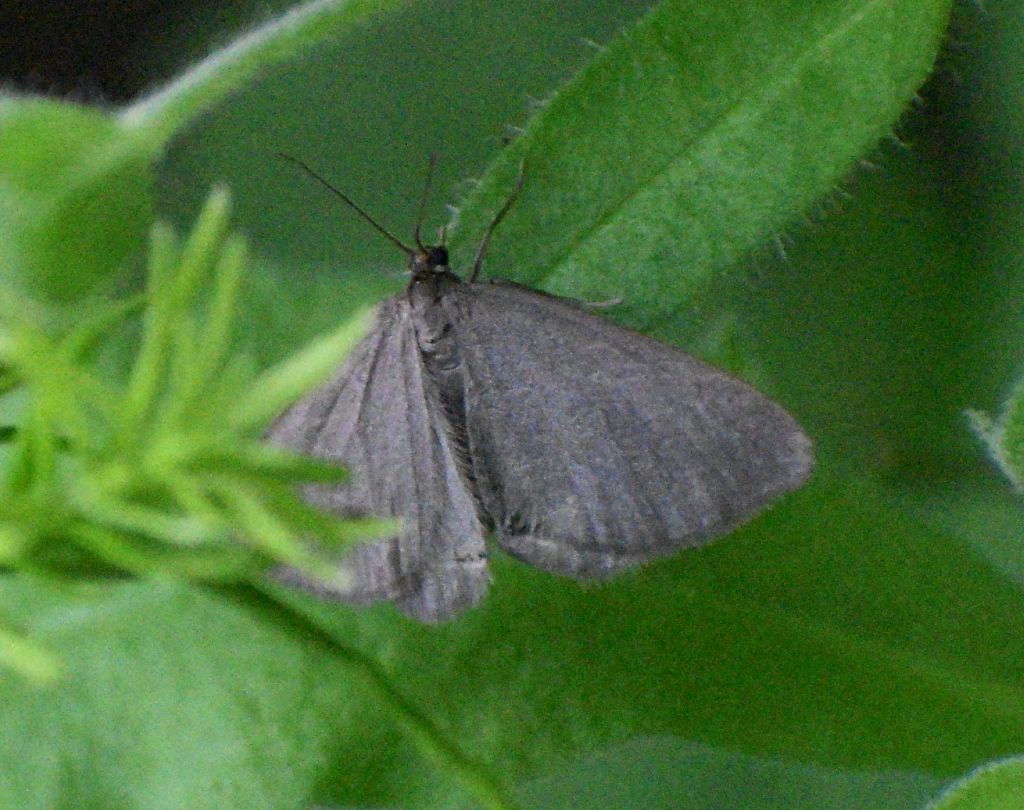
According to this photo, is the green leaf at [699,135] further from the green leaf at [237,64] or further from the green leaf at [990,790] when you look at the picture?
the green leaf at [990,790]

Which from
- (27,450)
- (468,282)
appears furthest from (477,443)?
(27,450)

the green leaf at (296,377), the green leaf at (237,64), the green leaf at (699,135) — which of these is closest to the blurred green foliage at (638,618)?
the green leaf at (699,135)

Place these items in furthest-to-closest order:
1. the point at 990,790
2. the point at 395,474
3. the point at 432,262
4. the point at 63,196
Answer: the point at 432,262 < the point at 395,474 < the point at 990,790 < the point at 63,196

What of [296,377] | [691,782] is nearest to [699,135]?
[296,377]

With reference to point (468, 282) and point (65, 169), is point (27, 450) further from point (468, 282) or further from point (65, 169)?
point (468, 282)

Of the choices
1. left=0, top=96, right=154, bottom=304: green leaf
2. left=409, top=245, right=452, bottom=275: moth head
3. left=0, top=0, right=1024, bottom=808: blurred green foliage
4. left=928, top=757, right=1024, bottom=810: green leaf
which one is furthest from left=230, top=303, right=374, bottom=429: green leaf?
left=409, top=245, right=452, bottom=275: moth head

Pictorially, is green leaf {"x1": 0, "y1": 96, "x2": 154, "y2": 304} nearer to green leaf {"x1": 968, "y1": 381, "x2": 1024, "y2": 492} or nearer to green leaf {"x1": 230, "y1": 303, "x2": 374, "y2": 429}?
green leaf {"x1": 230, "y1": 303, "x2": 374, "y2": 429}

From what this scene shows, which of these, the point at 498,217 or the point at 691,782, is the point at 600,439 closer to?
the point at 498,217
